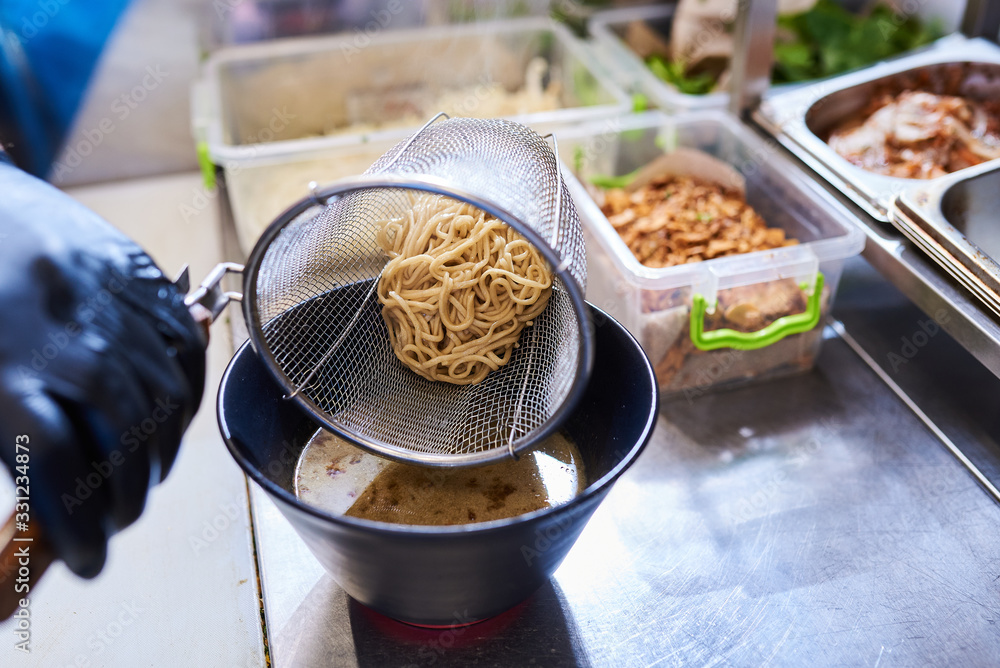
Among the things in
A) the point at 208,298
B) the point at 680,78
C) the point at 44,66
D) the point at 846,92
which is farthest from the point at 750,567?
the point at 44,66

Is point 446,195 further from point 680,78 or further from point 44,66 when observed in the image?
point 44,66

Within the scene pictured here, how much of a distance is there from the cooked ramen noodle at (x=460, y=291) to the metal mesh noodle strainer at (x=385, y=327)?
0.04 meters

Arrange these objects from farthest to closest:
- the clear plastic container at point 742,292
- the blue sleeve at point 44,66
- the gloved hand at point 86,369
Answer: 1. the blue sleeve at point 44,66
2. the clear plastic container at point 742,292
3. the gloved hand at point 86,369

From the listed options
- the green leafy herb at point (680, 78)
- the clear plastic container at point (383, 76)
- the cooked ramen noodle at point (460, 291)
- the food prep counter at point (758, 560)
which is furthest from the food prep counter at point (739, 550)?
the clear plastic container at point (383, 76)

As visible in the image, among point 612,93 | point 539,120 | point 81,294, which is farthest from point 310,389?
point 612,93

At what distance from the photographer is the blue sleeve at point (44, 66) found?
1968 millimetres

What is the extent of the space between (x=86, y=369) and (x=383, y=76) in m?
1.56

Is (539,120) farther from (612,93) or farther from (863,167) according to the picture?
(863,167)

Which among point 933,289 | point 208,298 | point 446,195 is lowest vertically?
point 933,289

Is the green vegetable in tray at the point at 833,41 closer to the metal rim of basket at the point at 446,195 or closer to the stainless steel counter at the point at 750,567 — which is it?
the stainless steel counter at the point at 750,567

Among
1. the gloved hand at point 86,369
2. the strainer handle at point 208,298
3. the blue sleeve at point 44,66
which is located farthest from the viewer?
the blue sleeve at point 44,66

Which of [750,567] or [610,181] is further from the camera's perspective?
[610,181]

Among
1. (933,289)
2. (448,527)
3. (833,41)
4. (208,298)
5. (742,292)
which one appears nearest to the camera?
(448,527)

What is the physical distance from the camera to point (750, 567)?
3.87ft
